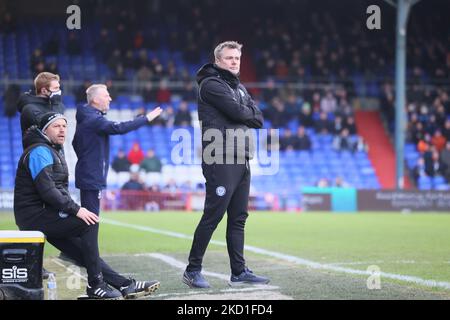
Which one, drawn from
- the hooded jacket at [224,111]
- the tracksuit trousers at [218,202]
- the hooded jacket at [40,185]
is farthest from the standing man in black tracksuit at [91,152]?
the tracksuit trousers at [218,202]

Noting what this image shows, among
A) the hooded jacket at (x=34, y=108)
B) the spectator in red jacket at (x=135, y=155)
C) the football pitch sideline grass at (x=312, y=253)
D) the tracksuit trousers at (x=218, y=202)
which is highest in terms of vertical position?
the hooded jacket at (x=34, y=108)

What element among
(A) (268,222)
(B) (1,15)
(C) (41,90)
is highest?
(B) (1,15)

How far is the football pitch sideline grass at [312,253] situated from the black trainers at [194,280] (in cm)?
14

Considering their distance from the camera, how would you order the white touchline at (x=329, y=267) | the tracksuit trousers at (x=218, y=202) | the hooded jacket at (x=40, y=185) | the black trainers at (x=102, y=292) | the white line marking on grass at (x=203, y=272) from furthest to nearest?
the white touchline at (x=329, y=267), the tracksuit trousers at (x=218, y=202), the white line marking on grass at (x=203, y=272), the black trainers at (x=102, y=292), the hooded jacket at (x=40, y=185)

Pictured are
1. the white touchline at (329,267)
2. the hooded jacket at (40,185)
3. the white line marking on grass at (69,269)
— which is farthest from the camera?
the white line marking on grass at (69,269)

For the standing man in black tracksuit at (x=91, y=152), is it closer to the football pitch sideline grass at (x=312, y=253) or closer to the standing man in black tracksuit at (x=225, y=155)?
the standing man in black tracksuit at (x=225, y=155)

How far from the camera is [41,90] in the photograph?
30.2 feet

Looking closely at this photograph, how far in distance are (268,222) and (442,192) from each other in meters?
8.82

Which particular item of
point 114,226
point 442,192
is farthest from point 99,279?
point 442,192

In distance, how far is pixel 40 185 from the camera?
720cm

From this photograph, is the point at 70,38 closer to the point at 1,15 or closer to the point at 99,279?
the point at 1,15

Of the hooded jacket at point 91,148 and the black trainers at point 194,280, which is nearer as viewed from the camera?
the black trainers at point 194,280

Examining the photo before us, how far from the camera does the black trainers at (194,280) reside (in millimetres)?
7914

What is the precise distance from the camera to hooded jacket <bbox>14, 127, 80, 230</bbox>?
23.6 ft
